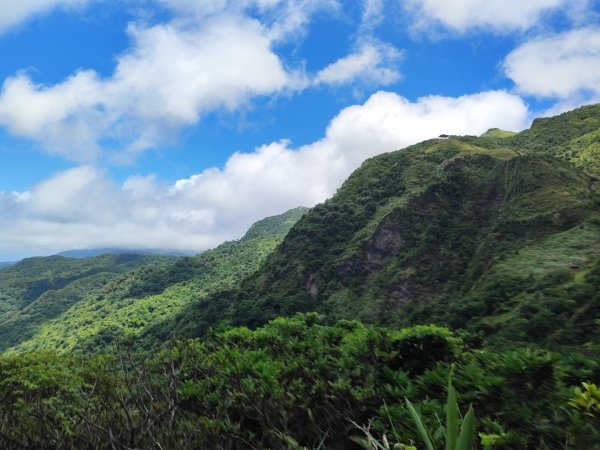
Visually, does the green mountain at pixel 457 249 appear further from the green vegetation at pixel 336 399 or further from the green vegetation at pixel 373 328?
the green vegetation at pixel 336 399

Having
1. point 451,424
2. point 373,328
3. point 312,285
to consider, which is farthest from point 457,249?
point 451,424

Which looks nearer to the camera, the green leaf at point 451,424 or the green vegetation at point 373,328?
the green leaf at point 451,424

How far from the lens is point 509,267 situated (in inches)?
2243

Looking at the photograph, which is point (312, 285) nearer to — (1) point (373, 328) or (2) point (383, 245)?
(2) point (383, 245)

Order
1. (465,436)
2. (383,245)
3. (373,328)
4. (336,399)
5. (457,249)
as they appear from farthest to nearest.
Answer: (383,245)
(457,249)
(373,328)
(336,399)
(465,436)

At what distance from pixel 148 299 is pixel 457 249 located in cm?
10664

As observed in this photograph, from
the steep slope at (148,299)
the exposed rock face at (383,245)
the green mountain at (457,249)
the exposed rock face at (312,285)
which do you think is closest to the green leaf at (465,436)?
the green mountain at (457,249)

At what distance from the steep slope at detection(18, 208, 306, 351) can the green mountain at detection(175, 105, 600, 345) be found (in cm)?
3399

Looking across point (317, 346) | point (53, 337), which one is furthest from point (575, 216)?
point (53, 337)

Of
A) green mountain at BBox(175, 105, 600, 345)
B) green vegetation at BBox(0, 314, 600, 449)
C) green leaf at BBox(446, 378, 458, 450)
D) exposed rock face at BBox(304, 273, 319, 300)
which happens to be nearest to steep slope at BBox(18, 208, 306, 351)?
exposed rock face at BBox(304, 273, 319, 300)

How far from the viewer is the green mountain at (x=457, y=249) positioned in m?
46.6

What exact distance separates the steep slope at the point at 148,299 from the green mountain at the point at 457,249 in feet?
112

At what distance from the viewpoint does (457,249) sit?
247 ft

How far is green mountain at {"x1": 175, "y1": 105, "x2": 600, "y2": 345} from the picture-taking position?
46.6 m
